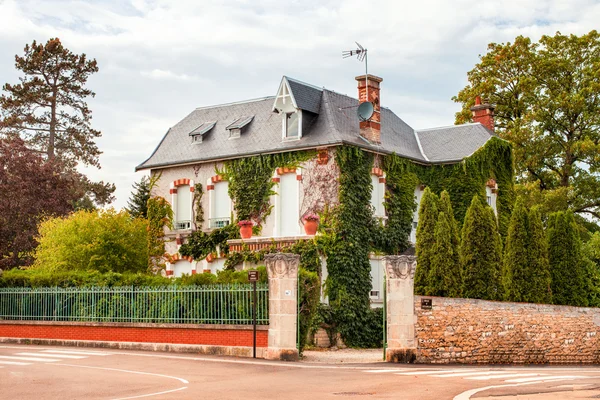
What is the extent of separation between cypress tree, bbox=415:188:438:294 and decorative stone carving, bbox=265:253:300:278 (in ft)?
25.5

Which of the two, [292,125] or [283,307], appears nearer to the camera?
[283,307]

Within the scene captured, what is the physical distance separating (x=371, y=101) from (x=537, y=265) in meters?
9.00

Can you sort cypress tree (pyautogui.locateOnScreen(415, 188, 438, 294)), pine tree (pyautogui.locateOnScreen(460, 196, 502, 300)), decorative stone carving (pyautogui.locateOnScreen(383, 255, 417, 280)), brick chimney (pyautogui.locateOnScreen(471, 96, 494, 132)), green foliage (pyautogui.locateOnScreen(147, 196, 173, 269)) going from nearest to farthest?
decorative stone carving (pyautogui.locateOnScreen(383, 255, 417, 280)) → pine tree (pyautogui.locateOnScreen(460, 196, 502, 300)) → cypress tree (pyautogui.locateOnScreen(415, 188, 438, 294)) → green foliage (pyautogui.locateOnScreen(147, 196, 173, 269)) → brick chimney (pyautogui.locateOnScreen(471, 96, 494, 132))

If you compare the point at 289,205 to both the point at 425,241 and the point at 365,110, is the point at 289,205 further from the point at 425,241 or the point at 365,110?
the point at 425,241

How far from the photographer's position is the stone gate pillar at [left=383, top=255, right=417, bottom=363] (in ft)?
72.0

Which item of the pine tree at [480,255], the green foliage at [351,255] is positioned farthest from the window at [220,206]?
the pine tree at [480,255]

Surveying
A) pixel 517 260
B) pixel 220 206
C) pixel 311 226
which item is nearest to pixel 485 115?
pixel 517 260

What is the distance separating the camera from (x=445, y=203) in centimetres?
2862

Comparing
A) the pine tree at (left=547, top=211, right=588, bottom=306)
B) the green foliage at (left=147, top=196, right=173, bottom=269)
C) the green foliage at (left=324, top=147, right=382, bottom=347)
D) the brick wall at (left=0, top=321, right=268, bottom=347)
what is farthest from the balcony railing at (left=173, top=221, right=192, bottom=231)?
the pine tree at (left=547, top=211, right=588, bottom=306)

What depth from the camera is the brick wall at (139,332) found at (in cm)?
2216

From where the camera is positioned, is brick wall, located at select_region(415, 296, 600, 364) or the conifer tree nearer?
brick wall, located at select_region(415, 296, 600, 364)

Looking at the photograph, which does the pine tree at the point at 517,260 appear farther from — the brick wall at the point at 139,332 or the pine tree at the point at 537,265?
the brick wall at the point at 139,332

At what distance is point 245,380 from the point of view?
16.1 m

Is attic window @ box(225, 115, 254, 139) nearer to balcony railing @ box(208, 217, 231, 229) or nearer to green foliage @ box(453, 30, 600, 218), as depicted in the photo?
balcony railing @ box(208, 217, 231, 229)
